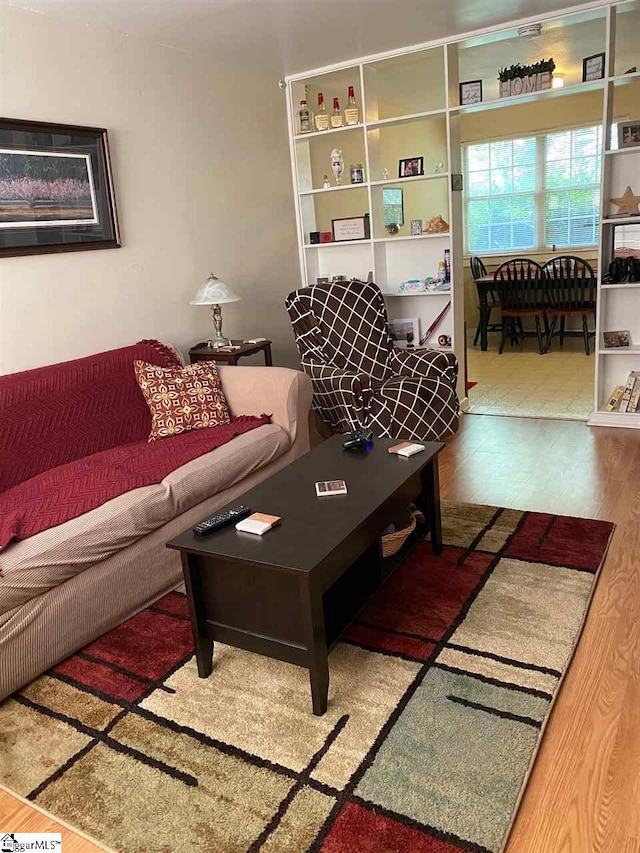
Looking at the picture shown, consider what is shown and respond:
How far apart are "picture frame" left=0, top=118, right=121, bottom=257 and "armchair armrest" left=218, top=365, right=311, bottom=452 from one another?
Result: 91 cm

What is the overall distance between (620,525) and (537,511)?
33 centimetres

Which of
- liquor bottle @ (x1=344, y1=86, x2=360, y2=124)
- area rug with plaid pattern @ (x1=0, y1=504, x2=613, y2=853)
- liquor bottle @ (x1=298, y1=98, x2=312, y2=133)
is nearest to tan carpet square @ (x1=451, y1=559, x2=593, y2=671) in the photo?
area rug with plaid pattern @ (x1=0, y1=504, x2=613, y2=853)

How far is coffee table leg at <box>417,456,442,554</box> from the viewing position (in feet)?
8.30

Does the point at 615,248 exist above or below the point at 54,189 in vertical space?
below

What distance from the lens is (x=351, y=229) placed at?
452 centimetres

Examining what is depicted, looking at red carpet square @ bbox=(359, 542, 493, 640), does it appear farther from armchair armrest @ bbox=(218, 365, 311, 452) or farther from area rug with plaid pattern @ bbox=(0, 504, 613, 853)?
armchair armrest @ bbox=(218, 365, 311, 452)

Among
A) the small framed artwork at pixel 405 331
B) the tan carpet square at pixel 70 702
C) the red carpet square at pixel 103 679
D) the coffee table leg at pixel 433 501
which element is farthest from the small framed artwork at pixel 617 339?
the tan carpet square at pixel 70 702

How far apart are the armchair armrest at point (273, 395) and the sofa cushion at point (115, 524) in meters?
0.28

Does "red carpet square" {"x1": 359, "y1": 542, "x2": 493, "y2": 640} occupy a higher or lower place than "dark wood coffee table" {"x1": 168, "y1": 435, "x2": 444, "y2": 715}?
lower

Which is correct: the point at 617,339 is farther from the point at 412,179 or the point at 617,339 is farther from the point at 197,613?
the point at 197,613

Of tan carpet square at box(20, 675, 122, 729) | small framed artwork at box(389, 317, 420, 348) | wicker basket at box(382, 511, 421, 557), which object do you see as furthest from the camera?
small framed artwork at box(389, 317, 420, 348)

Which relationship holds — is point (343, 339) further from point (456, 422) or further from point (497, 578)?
point (497, 578)

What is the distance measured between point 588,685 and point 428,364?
2.18 meters

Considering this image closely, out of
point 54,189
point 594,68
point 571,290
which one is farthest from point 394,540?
point 571,290
